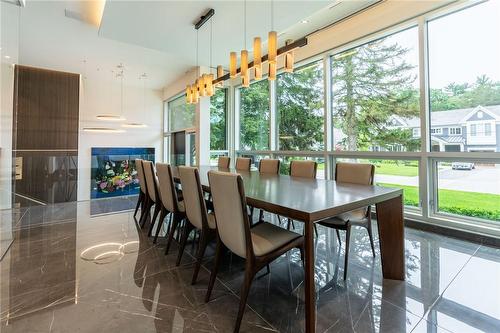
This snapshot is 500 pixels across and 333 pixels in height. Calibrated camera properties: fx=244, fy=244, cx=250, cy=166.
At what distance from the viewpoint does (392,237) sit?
2.11 metres

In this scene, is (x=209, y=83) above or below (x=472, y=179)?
above

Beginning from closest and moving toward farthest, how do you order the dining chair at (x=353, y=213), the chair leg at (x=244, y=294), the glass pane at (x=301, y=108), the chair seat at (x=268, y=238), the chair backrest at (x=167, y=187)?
the chair leg at (x=244, y=294) < the chair seat at (x=268, y=238) < the dining chair at (x=353, y=213) < the chair backrest at (x=167, y=187) < the glass pane at (x=301, y=108)

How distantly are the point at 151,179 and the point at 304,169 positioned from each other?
2.07 m

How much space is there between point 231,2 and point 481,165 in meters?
3.82

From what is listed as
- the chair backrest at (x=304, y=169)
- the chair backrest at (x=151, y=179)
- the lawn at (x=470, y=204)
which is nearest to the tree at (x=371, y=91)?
the lawn at (x=470, y=204)

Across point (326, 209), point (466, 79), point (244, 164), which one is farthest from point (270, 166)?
point (466, 79)

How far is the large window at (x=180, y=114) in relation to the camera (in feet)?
21.9

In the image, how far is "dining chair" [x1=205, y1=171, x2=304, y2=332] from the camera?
1527 millimetres

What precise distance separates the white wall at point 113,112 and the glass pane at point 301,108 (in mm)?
4571

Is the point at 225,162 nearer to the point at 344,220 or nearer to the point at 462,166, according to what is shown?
Result: the point at 344,220

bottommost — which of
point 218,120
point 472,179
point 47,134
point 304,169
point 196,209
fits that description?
point 196,209

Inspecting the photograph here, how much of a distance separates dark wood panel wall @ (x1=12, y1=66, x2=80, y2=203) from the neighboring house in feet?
23.6

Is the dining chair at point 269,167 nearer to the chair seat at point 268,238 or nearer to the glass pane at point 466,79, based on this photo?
the chair seat at point 268,238

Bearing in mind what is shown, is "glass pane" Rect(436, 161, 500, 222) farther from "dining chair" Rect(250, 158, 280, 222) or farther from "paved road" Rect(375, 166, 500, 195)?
"dining chair" Rect(250, 158, 280, 222)
